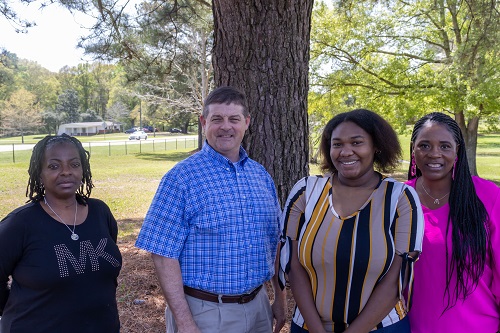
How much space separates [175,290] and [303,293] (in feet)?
2.00

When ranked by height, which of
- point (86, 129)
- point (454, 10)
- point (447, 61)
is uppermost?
point (454, 10)

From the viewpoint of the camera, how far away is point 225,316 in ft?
7.54

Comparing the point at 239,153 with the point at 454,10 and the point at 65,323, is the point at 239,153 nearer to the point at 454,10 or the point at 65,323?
the point at 65,323

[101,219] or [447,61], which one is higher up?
[447,61]

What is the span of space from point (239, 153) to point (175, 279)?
30.8 inches

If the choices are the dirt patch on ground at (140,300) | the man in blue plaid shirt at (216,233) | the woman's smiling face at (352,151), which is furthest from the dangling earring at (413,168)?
the dirt patch on ground at (140,300)

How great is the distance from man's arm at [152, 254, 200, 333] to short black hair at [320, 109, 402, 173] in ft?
3.16

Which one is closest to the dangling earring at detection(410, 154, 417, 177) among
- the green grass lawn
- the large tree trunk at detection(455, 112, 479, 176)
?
the green grass lawn

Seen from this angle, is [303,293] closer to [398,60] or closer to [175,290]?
[175,290]

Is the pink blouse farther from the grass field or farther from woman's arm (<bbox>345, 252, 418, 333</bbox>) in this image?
the grass field

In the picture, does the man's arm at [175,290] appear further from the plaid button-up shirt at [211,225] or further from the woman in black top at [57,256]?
the woman in black top at [57,256]

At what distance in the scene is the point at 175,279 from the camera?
2.15 m

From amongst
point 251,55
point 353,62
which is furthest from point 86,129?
point 251,55

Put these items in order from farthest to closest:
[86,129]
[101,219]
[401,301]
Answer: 1. [86,129]
2. [101,219]
3. [401,301]
